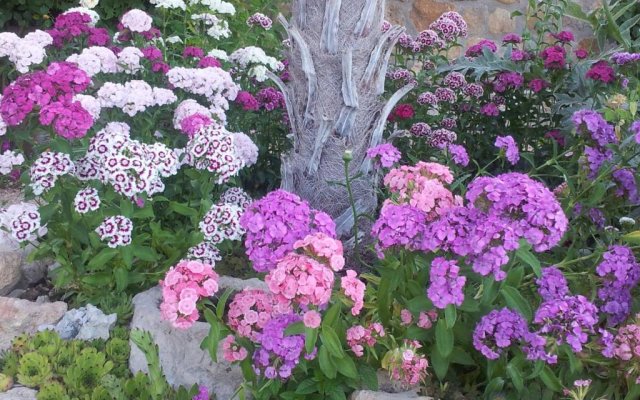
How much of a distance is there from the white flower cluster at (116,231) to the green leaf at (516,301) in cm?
125

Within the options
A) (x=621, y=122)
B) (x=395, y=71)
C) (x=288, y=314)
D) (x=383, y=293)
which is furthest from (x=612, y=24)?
(x=288, y=314)

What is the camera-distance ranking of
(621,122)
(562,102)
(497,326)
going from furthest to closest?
(562,102), (621,122), (497,326)

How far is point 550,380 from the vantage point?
1.91m

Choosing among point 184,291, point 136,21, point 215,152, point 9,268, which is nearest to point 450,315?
point 184,291

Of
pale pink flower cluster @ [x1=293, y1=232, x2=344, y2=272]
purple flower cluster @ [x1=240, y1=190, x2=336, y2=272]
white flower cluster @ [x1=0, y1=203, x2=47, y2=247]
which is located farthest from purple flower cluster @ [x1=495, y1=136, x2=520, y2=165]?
white flower cluster @ [x1=0, y1=203, x2=47, y2=247]

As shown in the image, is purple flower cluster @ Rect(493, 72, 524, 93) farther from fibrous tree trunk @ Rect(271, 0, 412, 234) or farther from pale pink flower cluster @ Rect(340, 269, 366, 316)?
pale pink flower cluster @ Rect(340, 269, 366, 316)

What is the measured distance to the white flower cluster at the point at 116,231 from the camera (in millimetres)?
2438

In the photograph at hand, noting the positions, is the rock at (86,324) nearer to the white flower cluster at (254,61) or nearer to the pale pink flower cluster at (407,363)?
the pale pink flower cluster at (407,363)

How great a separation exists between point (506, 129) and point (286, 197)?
2075mm

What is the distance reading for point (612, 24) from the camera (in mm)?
3717

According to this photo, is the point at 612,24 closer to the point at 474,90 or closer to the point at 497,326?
the point at 474,90

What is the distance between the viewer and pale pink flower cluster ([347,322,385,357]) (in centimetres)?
197

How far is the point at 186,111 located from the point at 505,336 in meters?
1.61

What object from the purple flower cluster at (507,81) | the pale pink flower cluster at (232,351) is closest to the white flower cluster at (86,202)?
the pale pink flower cluster at (232,351)
